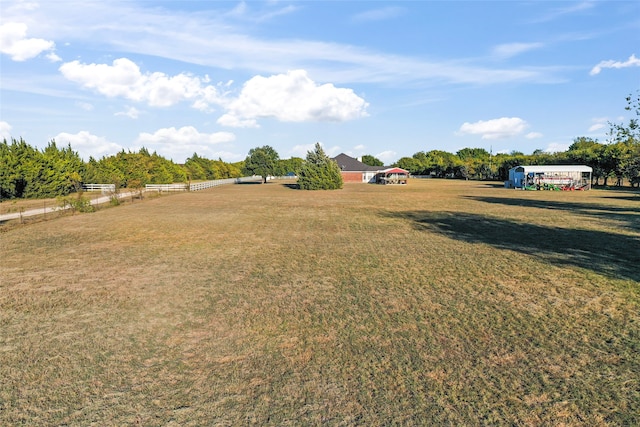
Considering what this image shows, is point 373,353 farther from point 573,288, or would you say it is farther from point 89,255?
point 89,255

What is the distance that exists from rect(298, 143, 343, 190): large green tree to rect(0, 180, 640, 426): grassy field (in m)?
41.0

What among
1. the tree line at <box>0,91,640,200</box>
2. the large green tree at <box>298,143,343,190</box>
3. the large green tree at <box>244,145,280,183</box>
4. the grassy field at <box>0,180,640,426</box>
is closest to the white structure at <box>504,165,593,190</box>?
the tree line at <box>0,91,640,200</box>

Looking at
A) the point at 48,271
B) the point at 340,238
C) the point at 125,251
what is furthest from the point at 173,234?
the point at 340,238

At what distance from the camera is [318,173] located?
54.6m

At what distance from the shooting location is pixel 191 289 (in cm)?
889

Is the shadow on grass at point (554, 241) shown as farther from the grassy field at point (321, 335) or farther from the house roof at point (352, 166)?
the house roof at point (352, 166)

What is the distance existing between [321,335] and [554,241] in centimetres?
1181

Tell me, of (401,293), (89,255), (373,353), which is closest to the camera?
(373,353)

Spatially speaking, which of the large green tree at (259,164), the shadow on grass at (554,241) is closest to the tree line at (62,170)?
the large green tree at (259,164)

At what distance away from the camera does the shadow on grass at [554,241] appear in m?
10.9

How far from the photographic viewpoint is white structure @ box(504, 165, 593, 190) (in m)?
48.1

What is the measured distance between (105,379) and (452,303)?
6185 mm

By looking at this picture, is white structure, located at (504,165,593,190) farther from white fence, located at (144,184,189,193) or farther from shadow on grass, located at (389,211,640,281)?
white fence, located at (144,184,189,193)

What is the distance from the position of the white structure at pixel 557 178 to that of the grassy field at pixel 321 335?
130ft
